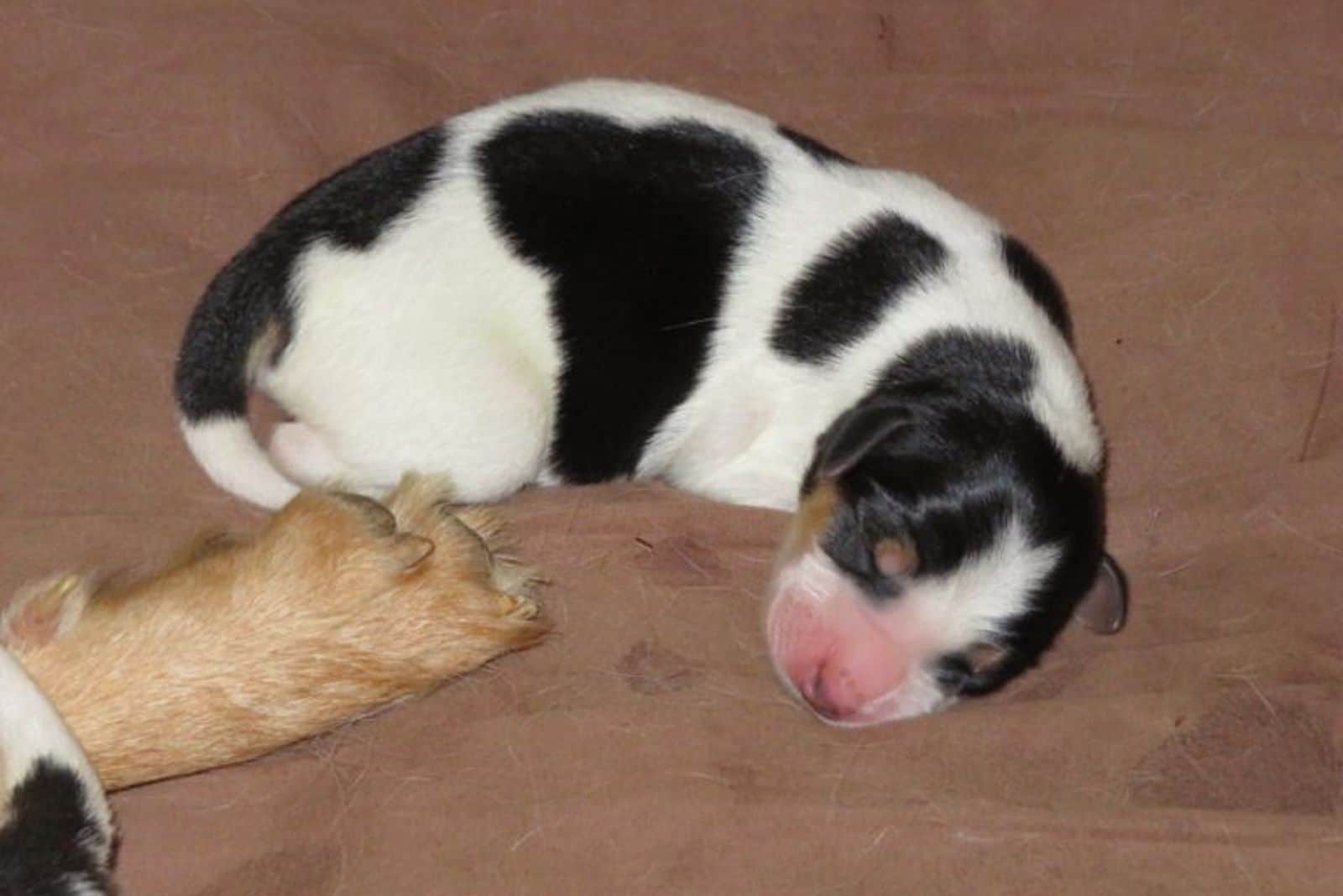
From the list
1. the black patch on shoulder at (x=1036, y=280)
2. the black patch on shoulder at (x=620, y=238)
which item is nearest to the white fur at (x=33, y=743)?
the black patch on shoulder at (x=620, y=238)

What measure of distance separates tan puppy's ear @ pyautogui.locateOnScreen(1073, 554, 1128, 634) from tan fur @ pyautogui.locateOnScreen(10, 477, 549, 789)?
3.39ft

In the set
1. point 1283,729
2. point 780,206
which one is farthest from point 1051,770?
point 780,206

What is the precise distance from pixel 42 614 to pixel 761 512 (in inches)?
54.2

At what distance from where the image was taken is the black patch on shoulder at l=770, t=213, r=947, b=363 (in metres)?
3.53

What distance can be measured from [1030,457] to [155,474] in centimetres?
160

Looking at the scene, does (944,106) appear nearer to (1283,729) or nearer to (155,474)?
(1283,729)

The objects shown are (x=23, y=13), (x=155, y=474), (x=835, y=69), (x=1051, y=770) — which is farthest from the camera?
(x=835, y=69)

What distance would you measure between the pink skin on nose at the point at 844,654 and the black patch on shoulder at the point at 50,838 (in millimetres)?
1215

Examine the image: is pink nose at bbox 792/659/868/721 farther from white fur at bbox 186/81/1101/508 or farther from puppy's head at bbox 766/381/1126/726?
white fur at bbox 186/81/1101/508

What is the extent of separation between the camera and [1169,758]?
3250 millimetres

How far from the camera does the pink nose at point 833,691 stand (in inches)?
125

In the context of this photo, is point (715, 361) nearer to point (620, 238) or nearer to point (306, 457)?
point (620, 238)

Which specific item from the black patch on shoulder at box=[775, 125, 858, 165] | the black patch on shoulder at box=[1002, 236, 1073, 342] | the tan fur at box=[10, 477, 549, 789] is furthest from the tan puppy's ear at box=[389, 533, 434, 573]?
the black patch on shoulder at box=[1002, 236, 1073, 342]

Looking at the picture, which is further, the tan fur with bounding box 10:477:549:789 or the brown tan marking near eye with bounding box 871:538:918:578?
the brown tan marking near eye with bounding box 871:538:918:578
